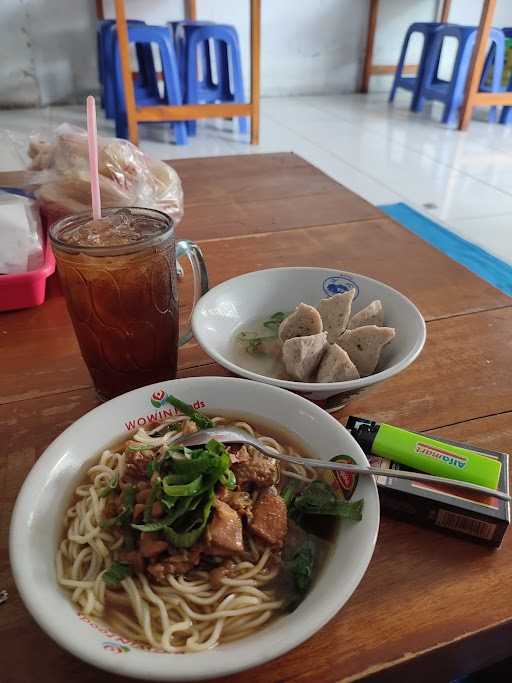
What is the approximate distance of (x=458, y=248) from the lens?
239cm

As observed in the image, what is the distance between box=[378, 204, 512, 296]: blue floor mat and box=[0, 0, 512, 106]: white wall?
117 inches

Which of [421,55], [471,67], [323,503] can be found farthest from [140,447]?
[421,55]

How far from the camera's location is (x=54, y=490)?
562mm

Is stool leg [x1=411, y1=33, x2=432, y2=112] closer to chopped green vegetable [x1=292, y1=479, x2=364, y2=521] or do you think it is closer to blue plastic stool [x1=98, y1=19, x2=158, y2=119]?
blue plastic stool [x1=98, y1=19, x2=158, y2=119]

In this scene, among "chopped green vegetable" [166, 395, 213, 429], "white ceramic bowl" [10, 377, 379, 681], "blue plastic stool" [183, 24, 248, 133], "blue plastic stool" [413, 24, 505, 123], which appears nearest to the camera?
"white ceramic bowl" [10, 377, 379, 681]

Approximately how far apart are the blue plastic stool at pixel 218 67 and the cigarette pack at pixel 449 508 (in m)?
3.75

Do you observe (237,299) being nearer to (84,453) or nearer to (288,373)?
(288,373)

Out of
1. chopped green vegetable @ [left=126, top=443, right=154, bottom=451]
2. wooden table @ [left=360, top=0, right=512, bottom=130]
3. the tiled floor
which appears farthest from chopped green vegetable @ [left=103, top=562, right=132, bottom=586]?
wooden table @ [left=360, top=0, right=512, bottom=130]

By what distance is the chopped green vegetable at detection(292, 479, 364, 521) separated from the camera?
0.54 meters

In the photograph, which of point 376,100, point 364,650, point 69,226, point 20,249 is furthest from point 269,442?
point 376,100

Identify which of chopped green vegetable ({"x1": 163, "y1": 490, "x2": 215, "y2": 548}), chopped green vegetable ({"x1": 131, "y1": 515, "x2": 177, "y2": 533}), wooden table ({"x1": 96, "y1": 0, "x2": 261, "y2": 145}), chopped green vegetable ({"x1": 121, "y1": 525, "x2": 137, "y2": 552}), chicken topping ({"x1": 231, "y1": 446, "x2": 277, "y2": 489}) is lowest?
wooden table ({"x1": 96, "y1": 0, "x2": 261, "y2": 145})

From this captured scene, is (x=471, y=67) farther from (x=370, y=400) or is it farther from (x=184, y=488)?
(x=184, y=488)

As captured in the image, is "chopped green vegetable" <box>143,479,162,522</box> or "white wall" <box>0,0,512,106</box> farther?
"white wall" <box>0,0,512,106</box>

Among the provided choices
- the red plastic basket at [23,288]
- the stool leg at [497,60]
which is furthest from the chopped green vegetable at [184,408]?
the stool leg at [497,60]
